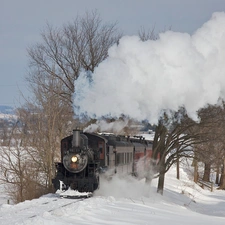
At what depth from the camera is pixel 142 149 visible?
26234 mm

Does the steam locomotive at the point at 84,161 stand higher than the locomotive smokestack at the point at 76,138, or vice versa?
the locomotive smokestack at the point at 76,138

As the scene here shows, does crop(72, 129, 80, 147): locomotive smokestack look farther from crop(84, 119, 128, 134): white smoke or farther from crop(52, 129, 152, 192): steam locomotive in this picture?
crop(84, 119, 128, 134): white smoke

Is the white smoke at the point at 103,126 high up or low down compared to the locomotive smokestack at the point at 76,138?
up

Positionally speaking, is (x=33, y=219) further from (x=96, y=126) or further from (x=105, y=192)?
(x=96, y=126)

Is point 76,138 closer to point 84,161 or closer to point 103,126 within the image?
point 84,161

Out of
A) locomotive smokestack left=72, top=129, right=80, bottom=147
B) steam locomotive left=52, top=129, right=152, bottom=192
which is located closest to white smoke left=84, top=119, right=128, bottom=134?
steam locomotive left=52, top=129, right=152, bottom=192

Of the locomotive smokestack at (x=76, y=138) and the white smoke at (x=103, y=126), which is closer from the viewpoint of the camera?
the locomotive smokestack at (x=76, y=138)

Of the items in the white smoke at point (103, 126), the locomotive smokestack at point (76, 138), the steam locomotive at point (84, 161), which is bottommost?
the steam locomotive at point (84, 161)

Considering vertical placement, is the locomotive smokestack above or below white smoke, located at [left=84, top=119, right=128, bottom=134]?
below

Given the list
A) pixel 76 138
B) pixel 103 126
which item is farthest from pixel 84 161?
pixel 103 126

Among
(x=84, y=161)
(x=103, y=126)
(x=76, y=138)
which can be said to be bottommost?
(x=84, y=161)

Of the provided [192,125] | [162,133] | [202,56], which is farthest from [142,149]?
[202,56]

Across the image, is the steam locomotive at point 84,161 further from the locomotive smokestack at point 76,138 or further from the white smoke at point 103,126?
the white smoke at point 103,126

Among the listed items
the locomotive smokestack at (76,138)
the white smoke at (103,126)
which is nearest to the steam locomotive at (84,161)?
the locomotive smokestack at (76,138)
